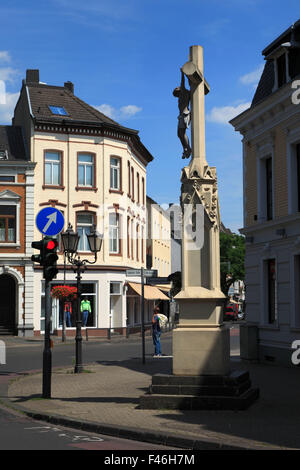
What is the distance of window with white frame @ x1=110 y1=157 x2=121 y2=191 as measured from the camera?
130 ft

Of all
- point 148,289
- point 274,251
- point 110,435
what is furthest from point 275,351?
point 148,289

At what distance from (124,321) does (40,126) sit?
12.4 meters

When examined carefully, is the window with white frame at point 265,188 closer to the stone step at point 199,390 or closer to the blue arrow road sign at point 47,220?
the blue arrow road sign at point 47,220

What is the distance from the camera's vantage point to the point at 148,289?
45.1 metres

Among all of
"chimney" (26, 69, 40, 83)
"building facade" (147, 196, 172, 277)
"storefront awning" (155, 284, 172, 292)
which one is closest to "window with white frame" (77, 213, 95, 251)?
"chimney" (26, 69, 40, 83)

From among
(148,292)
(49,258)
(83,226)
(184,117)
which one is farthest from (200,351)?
(148,292)

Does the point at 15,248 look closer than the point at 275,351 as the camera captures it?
No

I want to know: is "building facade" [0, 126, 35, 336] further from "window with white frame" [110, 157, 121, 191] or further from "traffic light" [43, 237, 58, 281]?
"traffic light" [43, 237, 58, 281]

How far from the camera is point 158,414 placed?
1045 centimetres

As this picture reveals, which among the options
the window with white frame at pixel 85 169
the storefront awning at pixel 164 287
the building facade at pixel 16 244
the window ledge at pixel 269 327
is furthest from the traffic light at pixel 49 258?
the storefront awning at pixel 164 287

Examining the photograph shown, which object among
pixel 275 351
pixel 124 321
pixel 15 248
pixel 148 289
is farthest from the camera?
pixel 148 289

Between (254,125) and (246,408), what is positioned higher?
(254,125)

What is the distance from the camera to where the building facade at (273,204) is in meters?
18.5
